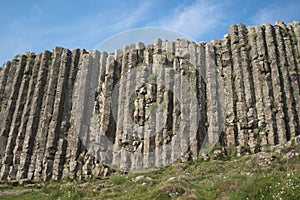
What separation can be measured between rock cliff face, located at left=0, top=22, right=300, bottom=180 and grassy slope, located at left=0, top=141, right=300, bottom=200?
1.70m

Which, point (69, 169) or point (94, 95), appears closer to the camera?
point (69, 169)

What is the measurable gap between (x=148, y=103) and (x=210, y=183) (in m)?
9.75

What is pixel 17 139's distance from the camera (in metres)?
23.2

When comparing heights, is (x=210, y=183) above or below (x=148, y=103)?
below

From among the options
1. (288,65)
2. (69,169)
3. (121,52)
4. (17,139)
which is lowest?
(69,169)

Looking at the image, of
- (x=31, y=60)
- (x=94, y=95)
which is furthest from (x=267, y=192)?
(x=31, y=60)

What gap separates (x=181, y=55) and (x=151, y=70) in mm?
2332

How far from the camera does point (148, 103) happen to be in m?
23.0

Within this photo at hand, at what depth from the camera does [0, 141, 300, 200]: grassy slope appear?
1066cm

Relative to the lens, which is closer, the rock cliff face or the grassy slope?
the grassy slope

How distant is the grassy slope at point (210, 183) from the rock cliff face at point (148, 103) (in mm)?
1699

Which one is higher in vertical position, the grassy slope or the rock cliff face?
the rock cliff face

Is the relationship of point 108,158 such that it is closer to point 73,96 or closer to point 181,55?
point 73,96

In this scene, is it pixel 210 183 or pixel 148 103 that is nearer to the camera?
pixel 210 183
